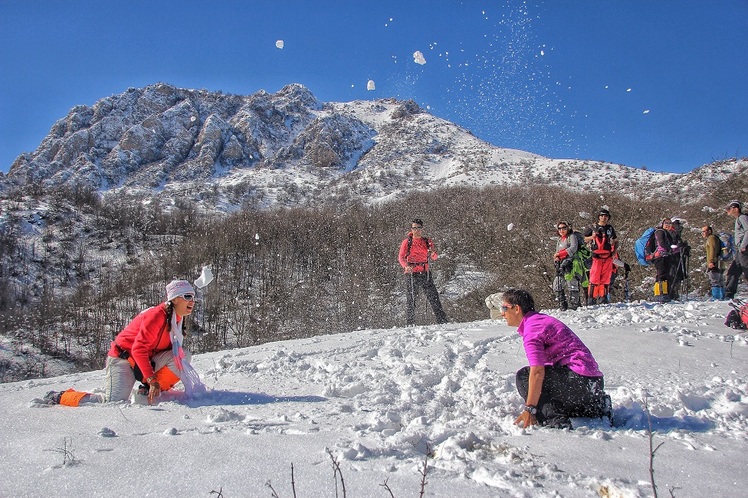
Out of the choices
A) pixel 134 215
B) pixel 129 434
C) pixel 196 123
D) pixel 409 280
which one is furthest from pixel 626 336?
pixel 196 123

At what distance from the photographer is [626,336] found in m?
6.01

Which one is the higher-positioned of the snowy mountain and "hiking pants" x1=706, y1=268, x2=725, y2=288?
the snowy mountain

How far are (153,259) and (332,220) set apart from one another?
1477 cm

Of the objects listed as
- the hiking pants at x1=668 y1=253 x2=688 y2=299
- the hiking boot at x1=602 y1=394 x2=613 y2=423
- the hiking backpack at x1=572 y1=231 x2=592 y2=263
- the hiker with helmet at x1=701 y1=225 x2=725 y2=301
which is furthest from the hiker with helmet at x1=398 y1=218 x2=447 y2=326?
the hiker with helmet at x1=701 y1=225 x2=725 y2=301

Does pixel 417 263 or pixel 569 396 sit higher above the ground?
pixel 417 263

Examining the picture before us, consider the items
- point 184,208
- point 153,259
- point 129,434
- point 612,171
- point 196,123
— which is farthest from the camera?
point 196,123

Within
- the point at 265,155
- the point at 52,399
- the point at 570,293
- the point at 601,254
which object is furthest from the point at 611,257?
the point at 265,155

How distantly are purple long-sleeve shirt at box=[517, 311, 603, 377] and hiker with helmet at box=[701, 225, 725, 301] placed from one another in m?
9.12

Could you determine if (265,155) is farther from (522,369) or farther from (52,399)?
(522,369)

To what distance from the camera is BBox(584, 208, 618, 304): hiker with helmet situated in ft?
27.4

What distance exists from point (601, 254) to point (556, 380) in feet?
19.5

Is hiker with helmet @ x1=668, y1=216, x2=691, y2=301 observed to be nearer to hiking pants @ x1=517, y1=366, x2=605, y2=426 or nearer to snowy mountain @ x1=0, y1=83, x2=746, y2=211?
hiking pants @ x1=517, y1=366, x2=605, y2=426

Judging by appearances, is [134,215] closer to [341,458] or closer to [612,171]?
[341,458]

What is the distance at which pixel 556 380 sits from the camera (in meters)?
3.37
